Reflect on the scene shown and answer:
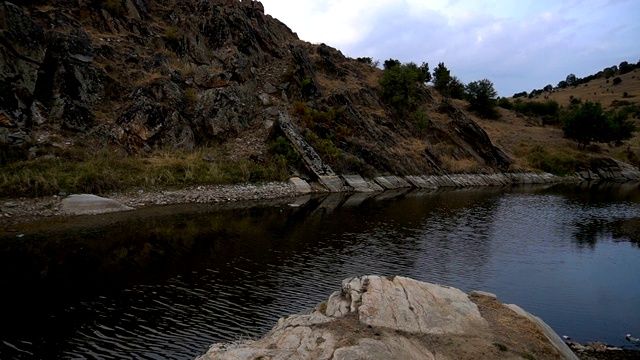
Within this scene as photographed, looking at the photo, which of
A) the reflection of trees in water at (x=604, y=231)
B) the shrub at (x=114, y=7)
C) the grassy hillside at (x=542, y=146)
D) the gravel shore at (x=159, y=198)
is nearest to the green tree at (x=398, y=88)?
the grassy hillside at (x=542, y=146)

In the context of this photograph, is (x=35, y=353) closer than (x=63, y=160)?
Yes

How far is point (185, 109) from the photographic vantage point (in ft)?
143

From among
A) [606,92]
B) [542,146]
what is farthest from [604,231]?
[606,92]

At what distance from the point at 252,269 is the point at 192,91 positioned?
106 ft

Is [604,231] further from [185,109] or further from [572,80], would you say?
[572,80]

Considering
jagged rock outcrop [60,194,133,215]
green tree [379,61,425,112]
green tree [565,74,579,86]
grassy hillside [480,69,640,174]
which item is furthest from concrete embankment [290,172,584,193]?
green tree [565,74,579,86]

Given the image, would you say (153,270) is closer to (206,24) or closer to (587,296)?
(587,296)

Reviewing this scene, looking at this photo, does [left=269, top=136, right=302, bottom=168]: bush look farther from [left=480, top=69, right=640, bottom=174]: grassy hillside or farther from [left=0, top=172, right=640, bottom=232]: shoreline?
[left=480, top=69, right=640, bottom=174]: grassy hillside

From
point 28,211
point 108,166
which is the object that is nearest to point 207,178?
point 108,166

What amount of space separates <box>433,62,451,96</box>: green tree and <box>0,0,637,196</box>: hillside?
18.3 metres

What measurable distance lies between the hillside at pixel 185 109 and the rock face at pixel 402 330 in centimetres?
2484

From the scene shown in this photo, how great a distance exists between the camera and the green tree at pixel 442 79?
3504 inches

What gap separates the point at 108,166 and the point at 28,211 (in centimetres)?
775

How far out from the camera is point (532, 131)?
82000 millimetres
